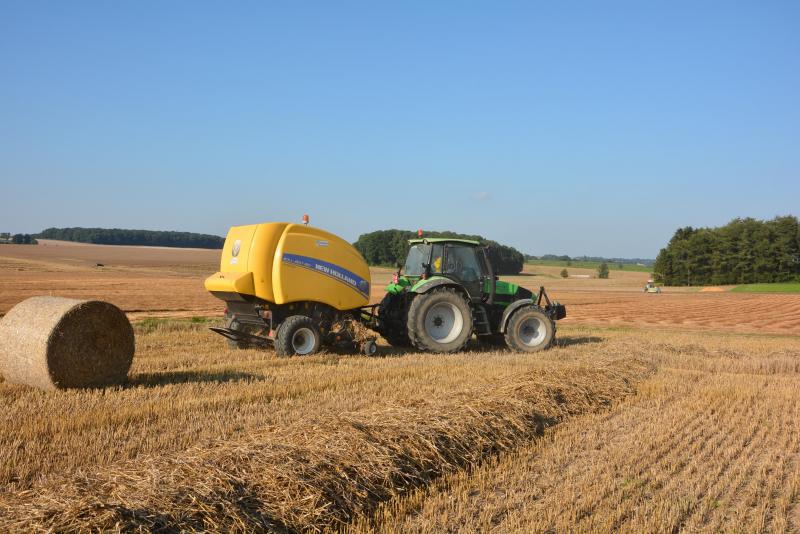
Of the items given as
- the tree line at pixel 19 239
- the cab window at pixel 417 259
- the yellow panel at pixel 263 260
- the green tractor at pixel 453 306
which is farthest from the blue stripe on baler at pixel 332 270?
the tree line at pixel 19 239

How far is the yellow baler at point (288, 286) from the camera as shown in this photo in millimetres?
9953

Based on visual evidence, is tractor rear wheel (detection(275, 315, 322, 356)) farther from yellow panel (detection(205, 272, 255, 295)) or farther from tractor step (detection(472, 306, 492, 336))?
tractor step (detection(472, 306, 492, 336))

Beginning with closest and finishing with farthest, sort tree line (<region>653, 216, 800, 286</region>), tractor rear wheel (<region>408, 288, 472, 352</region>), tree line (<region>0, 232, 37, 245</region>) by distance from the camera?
tractor rear wheel (<region>408, 288, 472, 352</region>) < tree line (<region>653, 216, 800, 286</region>) < tree line (<region>0, 232, 37, 245</region>)

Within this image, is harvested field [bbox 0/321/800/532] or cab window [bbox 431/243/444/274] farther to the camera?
cab window [bbox 431/243/444/274]

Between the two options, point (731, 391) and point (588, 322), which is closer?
point (731, 391)

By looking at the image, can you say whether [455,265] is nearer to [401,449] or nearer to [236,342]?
[236,342]

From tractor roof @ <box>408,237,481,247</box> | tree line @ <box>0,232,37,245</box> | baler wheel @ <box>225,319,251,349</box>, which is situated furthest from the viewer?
tree line @ <box>0,232,37,245</box>

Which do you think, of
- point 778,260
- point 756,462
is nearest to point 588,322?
point 756,462

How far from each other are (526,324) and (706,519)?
7.83 m

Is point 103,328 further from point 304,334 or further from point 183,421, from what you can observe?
point 304,334

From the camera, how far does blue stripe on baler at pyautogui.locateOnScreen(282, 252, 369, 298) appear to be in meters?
10.1

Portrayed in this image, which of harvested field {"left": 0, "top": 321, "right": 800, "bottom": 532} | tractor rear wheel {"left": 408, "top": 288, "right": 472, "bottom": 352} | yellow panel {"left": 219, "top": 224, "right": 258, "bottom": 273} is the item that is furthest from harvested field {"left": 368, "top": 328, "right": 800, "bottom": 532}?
yellow panel {"left": 219, "top": 224, "right": 258, "bottom": 273}

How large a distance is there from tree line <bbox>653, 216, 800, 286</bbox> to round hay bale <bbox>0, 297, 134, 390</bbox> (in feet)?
207

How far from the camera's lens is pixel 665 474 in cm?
499
